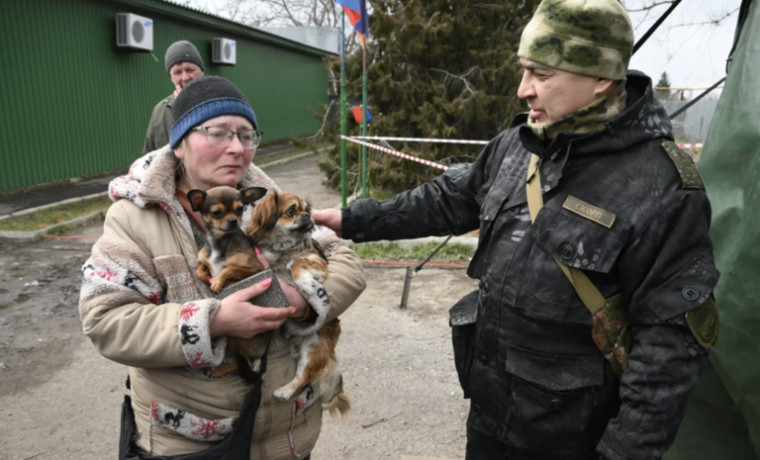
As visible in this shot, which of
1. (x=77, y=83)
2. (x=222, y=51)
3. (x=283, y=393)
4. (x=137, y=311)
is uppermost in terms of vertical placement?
(x=137, y=311)

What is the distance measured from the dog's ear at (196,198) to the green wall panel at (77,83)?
436 inches

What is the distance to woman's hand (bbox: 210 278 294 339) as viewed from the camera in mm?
1859

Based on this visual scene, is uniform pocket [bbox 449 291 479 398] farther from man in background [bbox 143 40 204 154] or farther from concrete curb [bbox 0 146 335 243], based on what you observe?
concrete curb [bbox 0 146 335 243]

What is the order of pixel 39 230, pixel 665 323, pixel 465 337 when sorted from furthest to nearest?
pixel 39 230
pixel 465 337
pixel 665 323

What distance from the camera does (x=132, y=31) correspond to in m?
13.6

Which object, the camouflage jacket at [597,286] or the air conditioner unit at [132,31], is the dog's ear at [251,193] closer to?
the camouflage jacket at [597,286]

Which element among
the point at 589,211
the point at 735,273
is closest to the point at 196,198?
the point at 589,211

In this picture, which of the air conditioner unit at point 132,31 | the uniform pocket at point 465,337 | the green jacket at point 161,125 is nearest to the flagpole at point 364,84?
the green jacket at point 161,125

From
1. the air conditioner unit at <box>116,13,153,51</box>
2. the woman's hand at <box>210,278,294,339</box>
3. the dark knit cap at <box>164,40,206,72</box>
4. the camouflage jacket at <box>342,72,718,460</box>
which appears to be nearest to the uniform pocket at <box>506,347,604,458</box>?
the camouflage jacket at <box>342,72,718,460</box>

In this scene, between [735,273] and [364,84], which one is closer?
[735,273]

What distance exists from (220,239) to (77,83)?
12.8 meters

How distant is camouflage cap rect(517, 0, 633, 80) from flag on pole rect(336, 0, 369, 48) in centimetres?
677

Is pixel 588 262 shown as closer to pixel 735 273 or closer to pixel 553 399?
pixel 553 399

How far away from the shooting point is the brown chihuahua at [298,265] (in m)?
2.09
